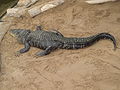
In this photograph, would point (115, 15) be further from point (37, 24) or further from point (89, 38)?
point (37, 24)

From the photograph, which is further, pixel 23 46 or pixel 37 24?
pixel 37 24

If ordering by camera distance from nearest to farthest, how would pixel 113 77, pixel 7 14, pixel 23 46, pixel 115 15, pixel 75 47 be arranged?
pixel 113 77
pixel 75 47
pixel 23 46
pixel 115 15
pixel 7 14

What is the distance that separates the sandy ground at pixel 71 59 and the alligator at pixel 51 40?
0.10 metres

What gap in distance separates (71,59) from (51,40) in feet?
2.10

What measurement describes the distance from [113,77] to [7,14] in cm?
342

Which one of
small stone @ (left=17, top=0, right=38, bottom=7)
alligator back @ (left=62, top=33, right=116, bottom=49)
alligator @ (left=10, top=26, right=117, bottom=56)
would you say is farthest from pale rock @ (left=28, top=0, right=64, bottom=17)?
alligator back @ (left=62, top=33, right=116, bottom=49)

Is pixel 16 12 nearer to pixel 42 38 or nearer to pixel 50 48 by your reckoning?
pixel 42 38

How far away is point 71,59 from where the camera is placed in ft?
16.5

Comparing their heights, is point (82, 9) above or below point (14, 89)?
above

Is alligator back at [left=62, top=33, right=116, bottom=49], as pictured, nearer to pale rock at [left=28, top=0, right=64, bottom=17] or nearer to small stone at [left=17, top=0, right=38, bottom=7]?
pale rock at [left=28, top=0, right=64, bottom=17]

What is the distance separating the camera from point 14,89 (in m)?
4.55

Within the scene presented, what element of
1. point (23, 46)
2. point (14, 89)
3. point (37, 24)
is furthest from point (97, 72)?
point (37, 24)

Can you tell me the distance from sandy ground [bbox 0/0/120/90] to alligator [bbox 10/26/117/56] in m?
0.10

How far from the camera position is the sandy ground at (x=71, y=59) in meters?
4.52
